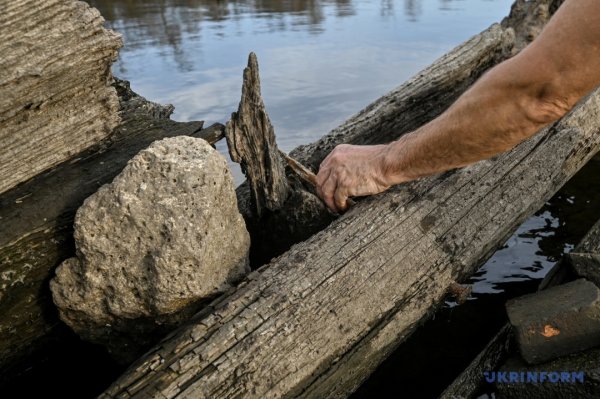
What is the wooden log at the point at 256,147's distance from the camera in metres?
2.86

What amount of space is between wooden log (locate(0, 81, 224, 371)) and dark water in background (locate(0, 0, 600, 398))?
0.24m

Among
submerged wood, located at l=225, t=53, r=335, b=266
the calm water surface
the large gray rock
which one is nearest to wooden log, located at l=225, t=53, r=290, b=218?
submerged wood, located at l=225, t=53, r=335, b=266

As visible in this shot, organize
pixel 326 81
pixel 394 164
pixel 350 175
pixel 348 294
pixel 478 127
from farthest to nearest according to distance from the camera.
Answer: pixel 326 81 → pixel 350 175 → pixel 394 164 → pixel 348 294 → pixel 478 127

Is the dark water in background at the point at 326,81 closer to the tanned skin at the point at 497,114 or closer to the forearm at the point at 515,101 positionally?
the tanned skin at the point at 497,114

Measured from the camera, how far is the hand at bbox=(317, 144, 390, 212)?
2.90 m

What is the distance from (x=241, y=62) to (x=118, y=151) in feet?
23.3

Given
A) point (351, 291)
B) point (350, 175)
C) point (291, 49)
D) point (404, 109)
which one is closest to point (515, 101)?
point (350, 175)

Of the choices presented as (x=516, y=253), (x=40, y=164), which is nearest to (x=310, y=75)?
(x=516, y=253)

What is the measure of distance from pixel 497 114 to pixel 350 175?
2.82ft

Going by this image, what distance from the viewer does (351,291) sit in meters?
2.54

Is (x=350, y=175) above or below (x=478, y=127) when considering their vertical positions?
below

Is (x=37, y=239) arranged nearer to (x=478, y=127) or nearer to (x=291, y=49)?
(x=478, y=127)

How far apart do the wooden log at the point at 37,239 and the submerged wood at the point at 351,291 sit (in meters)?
0.65

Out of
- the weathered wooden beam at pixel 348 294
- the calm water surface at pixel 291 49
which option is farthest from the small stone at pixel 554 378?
the calm water surface at pixel 291 49
